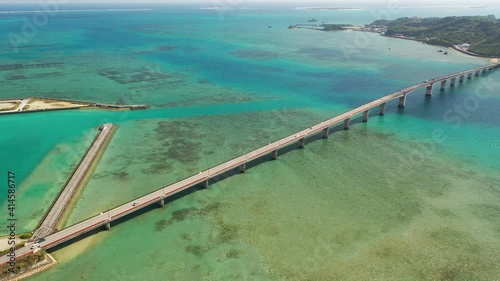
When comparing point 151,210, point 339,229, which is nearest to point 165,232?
point 151,210

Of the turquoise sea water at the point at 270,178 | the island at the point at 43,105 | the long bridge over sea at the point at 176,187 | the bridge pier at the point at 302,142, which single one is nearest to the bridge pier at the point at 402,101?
the turquoise sea water at the point at 270,178

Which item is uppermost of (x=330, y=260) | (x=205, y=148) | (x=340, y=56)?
(x=340, y=56)

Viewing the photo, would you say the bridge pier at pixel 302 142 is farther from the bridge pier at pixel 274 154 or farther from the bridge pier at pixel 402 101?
the bridge pier at pixel 402 101

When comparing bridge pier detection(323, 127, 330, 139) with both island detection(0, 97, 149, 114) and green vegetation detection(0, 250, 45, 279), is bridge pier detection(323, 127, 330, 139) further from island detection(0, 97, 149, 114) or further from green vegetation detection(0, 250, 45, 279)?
green vegetation detection(0, 250, 45, 279)

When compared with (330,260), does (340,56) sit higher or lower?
higher

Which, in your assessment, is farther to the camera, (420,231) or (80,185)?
(80,185)

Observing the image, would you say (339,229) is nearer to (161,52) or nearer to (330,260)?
(330,260)
